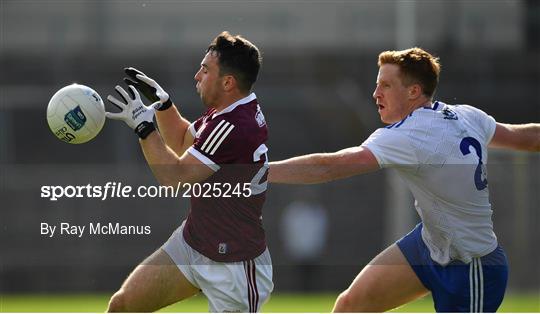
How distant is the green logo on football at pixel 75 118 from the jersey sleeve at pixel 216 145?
735mm

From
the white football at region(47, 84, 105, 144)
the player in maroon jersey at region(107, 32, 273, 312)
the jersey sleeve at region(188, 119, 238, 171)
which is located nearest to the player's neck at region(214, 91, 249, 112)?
the player in maroon jersey at region(107, 32, 273, 312)

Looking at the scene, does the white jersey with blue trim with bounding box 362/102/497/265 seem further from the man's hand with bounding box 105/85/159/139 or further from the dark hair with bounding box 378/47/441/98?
the man's hand with bounding box 105/85/159/139

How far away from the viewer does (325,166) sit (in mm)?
5859

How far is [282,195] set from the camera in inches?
657

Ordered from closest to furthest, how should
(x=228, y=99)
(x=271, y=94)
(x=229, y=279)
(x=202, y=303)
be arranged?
(x=229, y=279) → (x=228, y=99) → (x=202, y=303) → (x=271, y=94)

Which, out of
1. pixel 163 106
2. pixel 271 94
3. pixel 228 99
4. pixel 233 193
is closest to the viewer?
pixel 233 193

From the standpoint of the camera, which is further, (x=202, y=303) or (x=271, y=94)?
(x=271, y=94)

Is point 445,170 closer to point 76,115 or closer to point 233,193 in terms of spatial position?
point 233,193

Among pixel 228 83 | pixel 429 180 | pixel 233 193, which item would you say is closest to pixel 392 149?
pixel 429 180

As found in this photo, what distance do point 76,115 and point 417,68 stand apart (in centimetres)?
207

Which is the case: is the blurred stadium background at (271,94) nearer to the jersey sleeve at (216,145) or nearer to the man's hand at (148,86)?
the man's hand at (148,86)

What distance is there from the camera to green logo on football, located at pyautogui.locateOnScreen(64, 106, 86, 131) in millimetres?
6270

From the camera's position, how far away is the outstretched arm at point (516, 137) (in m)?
6.44

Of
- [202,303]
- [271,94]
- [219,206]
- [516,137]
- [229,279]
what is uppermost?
[516,137]
